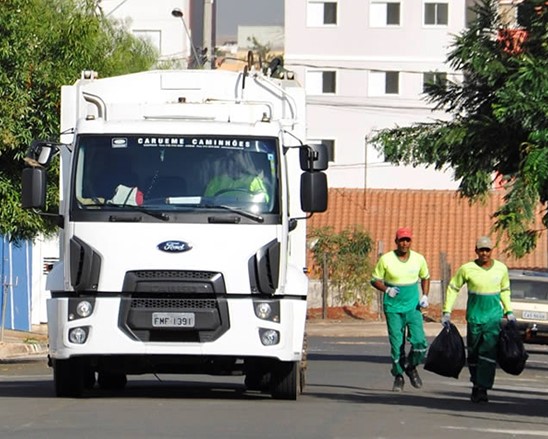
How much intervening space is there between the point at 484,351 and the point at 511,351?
1.05 feet

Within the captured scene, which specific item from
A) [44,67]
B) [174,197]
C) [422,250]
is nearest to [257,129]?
[174,197]

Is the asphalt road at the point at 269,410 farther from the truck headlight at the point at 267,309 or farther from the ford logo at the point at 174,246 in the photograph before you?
the ford logo at the point at 174,246

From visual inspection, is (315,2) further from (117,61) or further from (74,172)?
(74,172)

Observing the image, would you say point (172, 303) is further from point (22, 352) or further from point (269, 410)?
point (22, 352)

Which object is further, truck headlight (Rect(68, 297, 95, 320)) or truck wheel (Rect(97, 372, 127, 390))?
truck wheel (Rect(97, 372, 127, 390))

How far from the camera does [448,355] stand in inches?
685

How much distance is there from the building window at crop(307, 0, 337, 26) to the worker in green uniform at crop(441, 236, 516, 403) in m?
47.9

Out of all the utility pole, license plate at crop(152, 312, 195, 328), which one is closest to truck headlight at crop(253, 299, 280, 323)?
license plate at crop(152, 312, 195, 328)

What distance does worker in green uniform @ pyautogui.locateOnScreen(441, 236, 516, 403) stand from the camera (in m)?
17.3

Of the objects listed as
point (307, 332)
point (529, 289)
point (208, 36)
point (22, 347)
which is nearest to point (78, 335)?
point (22, 347)

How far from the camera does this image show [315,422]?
14062 mm

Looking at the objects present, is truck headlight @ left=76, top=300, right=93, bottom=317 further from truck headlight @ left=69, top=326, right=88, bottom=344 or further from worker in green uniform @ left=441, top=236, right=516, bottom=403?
worker in green uniform @ left=441, top=236, right=516, bottom=403

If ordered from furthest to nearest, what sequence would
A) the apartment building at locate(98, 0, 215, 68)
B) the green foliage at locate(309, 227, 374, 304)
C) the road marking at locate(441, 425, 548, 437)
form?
1. the apartment building at locate(98, 0, 215, 68)
2. the green foliage at locate(309, 227, 374, 304)
3. the road marking at locate(441, 425, 548, 437)

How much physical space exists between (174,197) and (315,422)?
2998 mm
